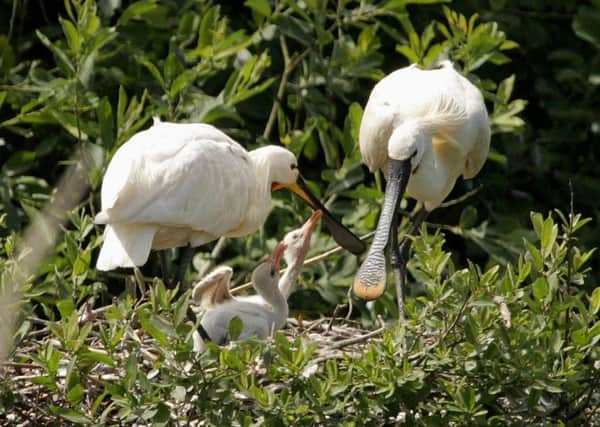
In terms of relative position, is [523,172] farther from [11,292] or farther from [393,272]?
[11,292]

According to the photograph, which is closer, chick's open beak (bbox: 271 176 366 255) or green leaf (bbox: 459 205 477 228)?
chick's open beak (bbox: 271 176 366 255)

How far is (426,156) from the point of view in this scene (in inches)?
324

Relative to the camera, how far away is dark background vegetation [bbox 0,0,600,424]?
905 centimetres

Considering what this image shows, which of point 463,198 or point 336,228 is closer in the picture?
point 336,228

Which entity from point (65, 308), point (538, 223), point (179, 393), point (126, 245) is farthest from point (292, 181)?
point (179, 393)

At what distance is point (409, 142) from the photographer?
8.06 meters

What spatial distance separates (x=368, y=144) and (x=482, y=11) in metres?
2.11

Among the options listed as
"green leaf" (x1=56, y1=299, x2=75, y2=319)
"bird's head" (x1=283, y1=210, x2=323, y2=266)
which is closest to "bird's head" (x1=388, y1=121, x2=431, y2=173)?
"bird's head" (x1=283, y1=210, x2=323, y2=266)

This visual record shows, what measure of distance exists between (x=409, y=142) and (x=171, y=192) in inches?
48.9

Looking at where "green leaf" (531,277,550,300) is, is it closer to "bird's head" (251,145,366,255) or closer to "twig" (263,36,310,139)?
"bird's head" (251,145,366,255)

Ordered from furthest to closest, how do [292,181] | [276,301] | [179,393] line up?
[292,181], [276,301], [179,393]

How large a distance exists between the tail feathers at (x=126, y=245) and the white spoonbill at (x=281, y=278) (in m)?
0.33

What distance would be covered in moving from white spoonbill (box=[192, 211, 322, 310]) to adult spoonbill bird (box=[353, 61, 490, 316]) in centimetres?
29

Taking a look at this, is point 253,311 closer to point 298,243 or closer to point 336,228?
point 298,243
